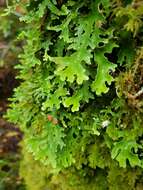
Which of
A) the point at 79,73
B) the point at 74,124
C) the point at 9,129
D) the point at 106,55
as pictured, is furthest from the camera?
the point at 9,129

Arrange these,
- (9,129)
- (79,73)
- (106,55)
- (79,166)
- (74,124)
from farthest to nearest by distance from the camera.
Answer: (9,129) → (79,166) → (74,124) → (106,55) → (79,73)

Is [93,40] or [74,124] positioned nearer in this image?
[93,40]

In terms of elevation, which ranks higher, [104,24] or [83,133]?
[104,24]

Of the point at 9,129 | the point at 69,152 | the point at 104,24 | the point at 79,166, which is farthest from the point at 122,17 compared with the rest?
the point at 9,129

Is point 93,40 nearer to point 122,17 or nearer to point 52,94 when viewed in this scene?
→ point 122,17

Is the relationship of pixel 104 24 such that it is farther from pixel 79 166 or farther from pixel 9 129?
pixel 9 129

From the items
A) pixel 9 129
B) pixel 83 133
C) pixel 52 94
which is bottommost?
pixel 9 129

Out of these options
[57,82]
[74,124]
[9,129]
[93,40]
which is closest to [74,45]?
[93,40]
